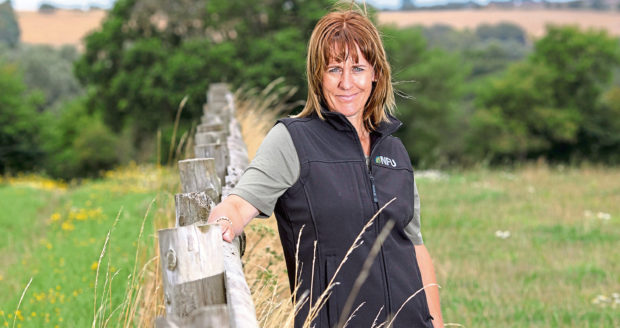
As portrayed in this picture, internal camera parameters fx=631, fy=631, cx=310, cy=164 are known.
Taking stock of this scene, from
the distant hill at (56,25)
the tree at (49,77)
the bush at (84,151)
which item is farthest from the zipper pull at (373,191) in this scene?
the distant hill at (56,25)

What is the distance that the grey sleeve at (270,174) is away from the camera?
1973 millimetres

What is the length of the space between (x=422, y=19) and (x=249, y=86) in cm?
5134

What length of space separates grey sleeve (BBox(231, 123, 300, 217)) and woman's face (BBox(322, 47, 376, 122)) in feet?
0.85

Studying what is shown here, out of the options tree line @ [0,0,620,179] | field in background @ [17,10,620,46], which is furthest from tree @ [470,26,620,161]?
field in background @ [17,10,620,46]

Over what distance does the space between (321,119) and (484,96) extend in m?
38.0

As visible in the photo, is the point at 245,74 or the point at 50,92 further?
the point at 50,92

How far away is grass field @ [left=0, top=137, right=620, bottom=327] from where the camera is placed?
3807mm

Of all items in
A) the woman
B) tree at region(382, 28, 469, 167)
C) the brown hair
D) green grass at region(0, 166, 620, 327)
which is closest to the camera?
the woman

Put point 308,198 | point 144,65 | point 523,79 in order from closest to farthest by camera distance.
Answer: point 308,198
point 144,65
point 523,79

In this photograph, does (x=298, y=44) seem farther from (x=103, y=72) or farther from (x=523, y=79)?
(x=523, y=79)

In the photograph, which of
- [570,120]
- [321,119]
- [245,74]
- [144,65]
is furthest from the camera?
[570,120]

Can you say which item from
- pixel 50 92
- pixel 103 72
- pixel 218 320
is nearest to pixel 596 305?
pixel 218 320

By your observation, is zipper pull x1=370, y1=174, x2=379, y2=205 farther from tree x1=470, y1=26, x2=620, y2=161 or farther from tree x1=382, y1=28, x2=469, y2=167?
tree x1=470, y1=26, x2=620, y2=161

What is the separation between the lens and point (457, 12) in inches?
2948
